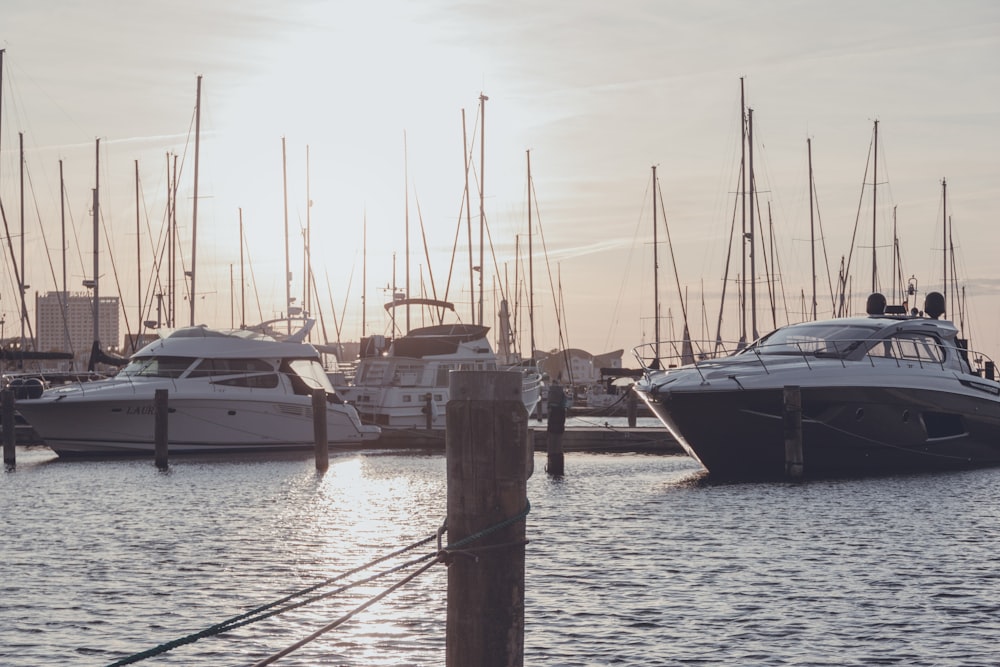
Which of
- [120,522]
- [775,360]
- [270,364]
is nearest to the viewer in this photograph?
[120,522]

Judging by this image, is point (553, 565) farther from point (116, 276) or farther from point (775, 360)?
point (116, 276)

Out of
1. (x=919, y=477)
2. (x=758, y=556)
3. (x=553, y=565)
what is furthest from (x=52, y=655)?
(x=919, y=477)

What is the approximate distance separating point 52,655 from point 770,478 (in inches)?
743

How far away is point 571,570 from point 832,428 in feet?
40.0

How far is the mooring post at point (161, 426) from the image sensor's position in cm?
3228

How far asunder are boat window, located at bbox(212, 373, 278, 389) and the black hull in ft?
46.3

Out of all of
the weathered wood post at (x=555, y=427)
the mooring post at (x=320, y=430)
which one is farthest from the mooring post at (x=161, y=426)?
the weathered wood post at (x=555, y=427)

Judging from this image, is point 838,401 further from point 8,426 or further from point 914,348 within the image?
point 8,426

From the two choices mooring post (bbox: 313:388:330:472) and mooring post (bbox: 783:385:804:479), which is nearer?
mooring post (bbox: 783:385:804:479)

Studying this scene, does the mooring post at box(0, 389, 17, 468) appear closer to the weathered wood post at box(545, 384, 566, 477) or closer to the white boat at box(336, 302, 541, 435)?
the white boat at box(336, 302, 541, 435)

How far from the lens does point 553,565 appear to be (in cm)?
1670

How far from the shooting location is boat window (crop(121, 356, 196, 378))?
36000 mm

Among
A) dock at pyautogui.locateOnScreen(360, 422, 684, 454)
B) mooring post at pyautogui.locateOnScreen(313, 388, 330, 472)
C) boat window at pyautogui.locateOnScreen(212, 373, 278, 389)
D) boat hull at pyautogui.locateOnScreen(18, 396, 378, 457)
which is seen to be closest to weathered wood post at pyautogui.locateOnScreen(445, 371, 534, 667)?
mooring post at pyautogui.locateOnScreen(313, 388, 330, 472)

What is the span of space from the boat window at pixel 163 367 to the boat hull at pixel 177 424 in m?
0.96
